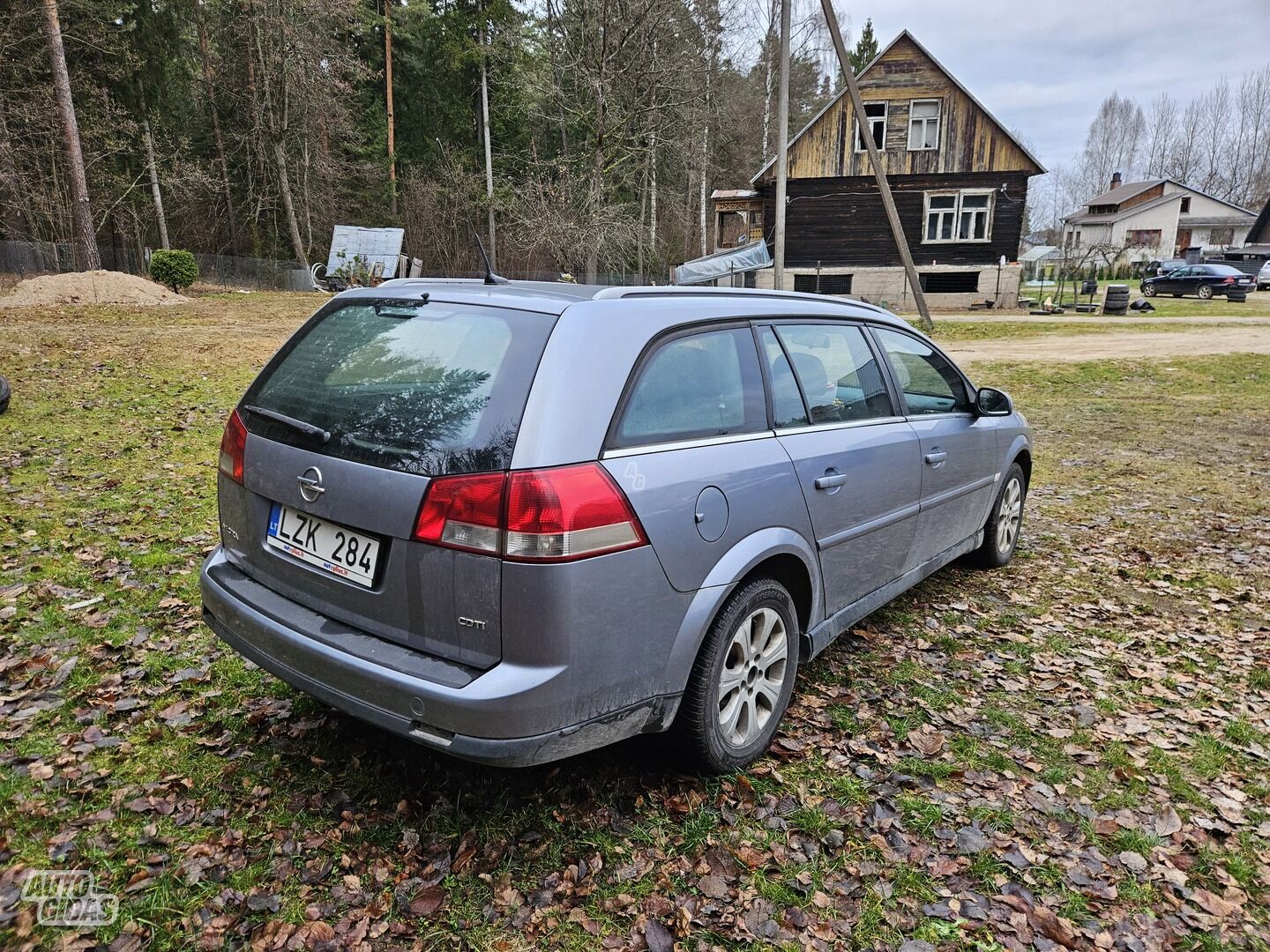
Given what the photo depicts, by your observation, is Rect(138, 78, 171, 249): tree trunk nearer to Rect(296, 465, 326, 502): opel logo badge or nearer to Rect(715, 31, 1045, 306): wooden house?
Rect(715, 31, 1045, 306): wooden house

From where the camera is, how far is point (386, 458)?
92.1 inches

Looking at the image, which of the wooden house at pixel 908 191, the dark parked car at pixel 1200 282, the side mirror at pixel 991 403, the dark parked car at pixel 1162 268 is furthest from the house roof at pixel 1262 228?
the side mirror at pixel 991 403

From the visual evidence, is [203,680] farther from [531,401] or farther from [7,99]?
[7,99]

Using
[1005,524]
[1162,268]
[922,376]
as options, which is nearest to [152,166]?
[922,376]

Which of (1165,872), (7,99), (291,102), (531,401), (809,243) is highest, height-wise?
(291,102)

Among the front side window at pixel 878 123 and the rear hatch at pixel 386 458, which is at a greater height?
the front side window at pixel 878 123

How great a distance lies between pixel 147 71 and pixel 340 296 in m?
38.0

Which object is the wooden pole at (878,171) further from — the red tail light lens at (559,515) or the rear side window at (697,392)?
the red tail light lens at (559,515)

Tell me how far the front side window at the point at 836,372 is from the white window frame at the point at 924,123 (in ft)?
103

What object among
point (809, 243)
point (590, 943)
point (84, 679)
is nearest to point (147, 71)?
point (809, 243)

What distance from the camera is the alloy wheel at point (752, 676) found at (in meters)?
2.79

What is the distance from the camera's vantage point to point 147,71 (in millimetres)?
31906

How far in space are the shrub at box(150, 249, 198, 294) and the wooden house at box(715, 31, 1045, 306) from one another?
20279 mm

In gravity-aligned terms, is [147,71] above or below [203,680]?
above
